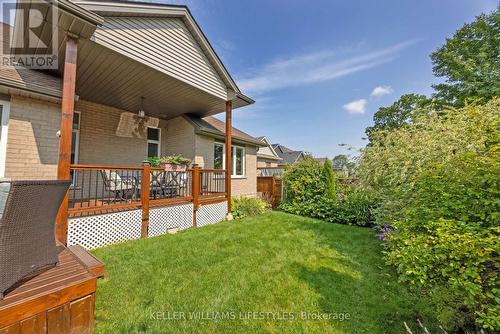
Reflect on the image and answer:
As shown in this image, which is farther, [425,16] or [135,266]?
[425,16]

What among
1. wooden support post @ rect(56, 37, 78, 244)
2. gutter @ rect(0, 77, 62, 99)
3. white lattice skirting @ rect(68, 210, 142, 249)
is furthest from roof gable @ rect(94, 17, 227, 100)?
white lattice skirting @ rect(68, 210, 142, 249)

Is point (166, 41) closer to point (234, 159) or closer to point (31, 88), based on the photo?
point (31, 88)

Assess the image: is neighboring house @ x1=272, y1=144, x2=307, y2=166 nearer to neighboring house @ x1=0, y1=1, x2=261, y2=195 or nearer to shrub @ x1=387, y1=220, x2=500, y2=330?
neighboring house @ x1=0, y1=1, x2=261, y2=195

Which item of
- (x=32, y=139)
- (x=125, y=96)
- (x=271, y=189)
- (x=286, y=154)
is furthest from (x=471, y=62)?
(x=286, y=154)

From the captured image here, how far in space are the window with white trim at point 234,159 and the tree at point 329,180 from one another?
401 centimetres

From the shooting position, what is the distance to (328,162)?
8.77m

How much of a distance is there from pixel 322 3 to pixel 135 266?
32.4 ft

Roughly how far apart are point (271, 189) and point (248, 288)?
8226 mm

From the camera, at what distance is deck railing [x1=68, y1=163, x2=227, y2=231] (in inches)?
195

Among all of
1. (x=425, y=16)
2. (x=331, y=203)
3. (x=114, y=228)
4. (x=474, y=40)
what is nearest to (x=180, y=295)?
(x=114, y=228)

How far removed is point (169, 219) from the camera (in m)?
5.77

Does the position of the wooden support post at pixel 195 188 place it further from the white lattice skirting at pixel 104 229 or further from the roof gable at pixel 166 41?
the roof gable at pixel 166 41

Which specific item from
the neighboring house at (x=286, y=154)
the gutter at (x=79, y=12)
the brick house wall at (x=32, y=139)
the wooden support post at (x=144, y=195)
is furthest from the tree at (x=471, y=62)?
the neighboring house at (x=286, y=154)

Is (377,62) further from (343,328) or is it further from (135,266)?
(135,266)
